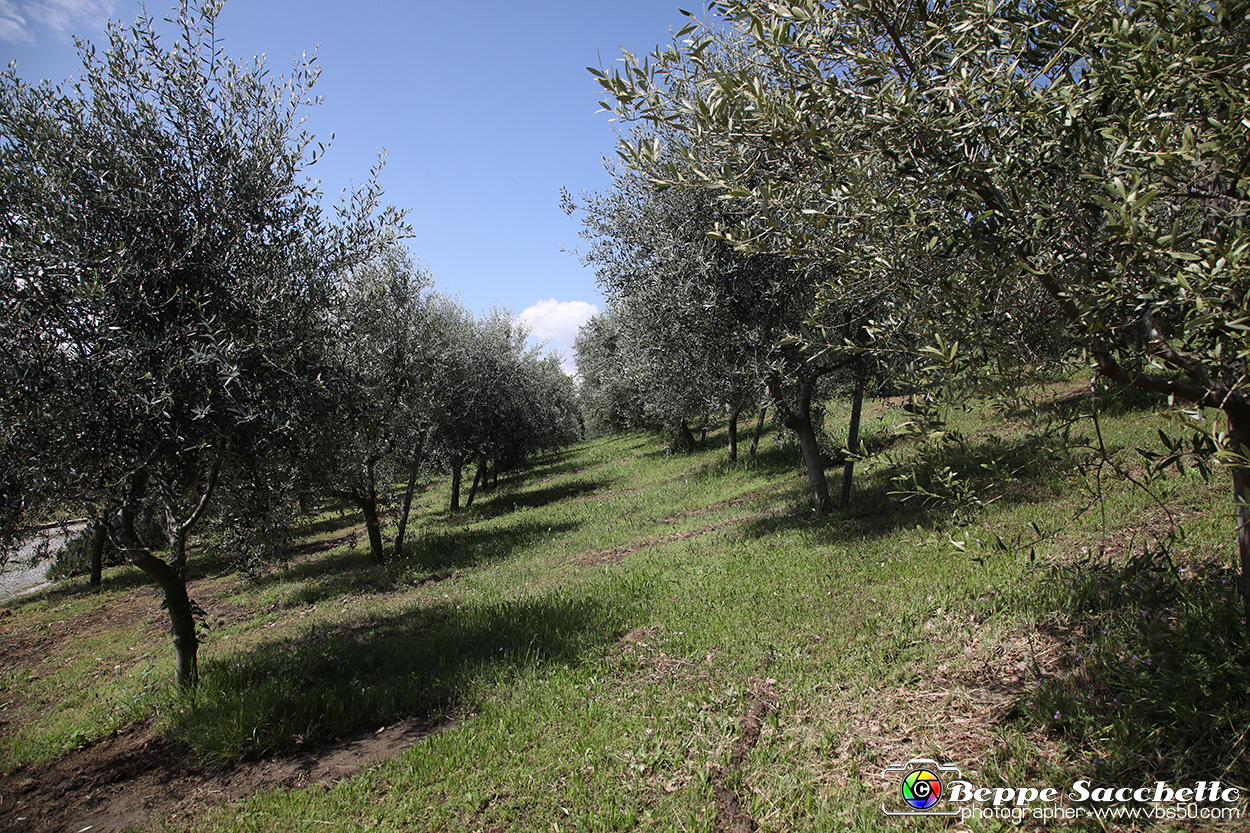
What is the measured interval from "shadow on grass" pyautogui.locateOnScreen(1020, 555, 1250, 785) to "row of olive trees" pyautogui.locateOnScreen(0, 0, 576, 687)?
23.4ft

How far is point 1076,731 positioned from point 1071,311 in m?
2.75

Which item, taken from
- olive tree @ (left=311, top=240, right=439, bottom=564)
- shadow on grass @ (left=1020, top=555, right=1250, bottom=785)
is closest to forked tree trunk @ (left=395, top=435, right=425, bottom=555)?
olive tree @ (left=311, top=240, right=439, bottom=564)

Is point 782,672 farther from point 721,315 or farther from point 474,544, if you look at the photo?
point 474,544

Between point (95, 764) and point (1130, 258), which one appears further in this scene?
point (95, 764)

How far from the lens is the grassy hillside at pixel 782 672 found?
13.0 ft

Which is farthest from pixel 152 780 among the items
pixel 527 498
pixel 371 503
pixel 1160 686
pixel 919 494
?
pixel 527 498

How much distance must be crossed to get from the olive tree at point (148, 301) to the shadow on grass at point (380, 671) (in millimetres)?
1151

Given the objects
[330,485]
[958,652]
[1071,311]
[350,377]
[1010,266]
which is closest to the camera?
[1071,311]

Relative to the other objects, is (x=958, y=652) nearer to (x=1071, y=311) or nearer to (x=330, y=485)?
(x=1071, y=311)

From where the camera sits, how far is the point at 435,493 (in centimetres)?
3544

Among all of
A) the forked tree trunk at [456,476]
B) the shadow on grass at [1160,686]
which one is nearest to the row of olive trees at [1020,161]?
the shadow on grass at [1160,686]

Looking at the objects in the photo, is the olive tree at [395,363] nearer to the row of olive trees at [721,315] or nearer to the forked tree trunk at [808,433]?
the row of olive trees at [721,315]

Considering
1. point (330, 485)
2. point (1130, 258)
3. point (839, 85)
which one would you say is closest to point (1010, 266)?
point (1130, 258)

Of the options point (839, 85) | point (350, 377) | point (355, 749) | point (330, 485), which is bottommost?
point (355, 749)
